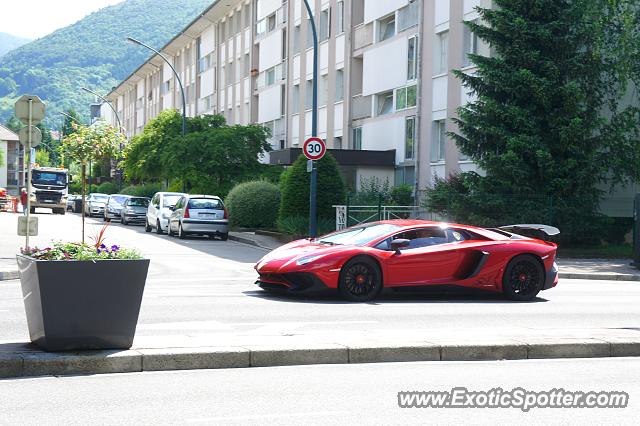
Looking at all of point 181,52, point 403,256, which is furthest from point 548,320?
point 181,52

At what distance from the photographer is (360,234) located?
14.8 metres

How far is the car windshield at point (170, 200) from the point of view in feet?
127

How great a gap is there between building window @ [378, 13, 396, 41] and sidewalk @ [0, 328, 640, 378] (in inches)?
1211

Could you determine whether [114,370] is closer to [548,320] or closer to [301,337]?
[301,337]

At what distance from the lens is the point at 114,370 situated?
8.00 m

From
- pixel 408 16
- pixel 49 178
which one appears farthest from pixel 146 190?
pixel 408 16

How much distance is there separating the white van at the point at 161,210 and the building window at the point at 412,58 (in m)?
10.2

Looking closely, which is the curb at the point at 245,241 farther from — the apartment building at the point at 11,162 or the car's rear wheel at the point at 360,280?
the apartment building at the point at 11,162

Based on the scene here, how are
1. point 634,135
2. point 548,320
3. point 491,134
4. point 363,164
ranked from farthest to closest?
point 363,164
point 634,135
point 491,134
point 548,320

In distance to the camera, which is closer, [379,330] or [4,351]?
[4,351]

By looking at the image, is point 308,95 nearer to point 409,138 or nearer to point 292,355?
→ point 409,138

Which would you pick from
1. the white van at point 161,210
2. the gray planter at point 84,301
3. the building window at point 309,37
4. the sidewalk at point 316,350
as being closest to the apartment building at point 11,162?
the building window at point 309,37

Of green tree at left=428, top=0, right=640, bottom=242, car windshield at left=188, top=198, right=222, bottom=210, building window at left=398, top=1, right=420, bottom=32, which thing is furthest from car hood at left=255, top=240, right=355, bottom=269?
building window at left=398, top=1, right=420, bottom=32

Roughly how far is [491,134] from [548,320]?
15604 millimetres
